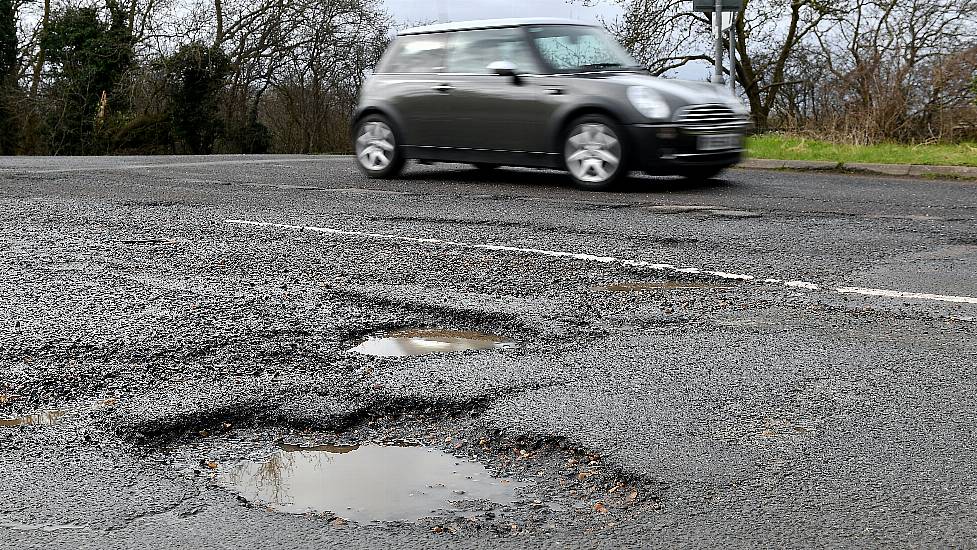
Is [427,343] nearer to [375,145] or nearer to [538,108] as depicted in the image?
[538,108]

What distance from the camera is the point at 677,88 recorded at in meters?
11.1

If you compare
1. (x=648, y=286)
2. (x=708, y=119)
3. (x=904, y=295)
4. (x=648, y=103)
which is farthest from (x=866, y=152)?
(x=648, y=286)

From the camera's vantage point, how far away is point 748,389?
12.9 feet

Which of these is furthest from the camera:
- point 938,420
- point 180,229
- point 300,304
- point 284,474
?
point 180,229

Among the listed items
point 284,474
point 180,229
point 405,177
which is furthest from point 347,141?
point 284,474

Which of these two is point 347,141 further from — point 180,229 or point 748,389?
point 748,389

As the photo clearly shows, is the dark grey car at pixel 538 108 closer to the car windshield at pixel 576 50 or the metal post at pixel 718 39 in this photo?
the car windshield at pixel 576 50

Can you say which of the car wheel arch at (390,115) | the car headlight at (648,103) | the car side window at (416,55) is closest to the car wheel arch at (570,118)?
the car headlight at (648,103)

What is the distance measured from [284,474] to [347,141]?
3583cm

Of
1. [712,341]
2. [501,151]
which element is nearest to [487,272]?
[712,341]

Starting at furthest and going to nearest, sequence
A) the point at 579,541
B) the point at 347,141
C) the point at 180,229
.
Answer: the point at 347,141
the point at 180,229
the point at 579,541

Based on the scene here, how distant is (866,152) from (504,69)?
5891 mm

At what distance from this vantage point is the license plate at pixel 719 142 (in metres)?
11.1

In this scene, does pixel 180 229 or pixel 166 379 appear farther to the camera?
pixel 180 229
